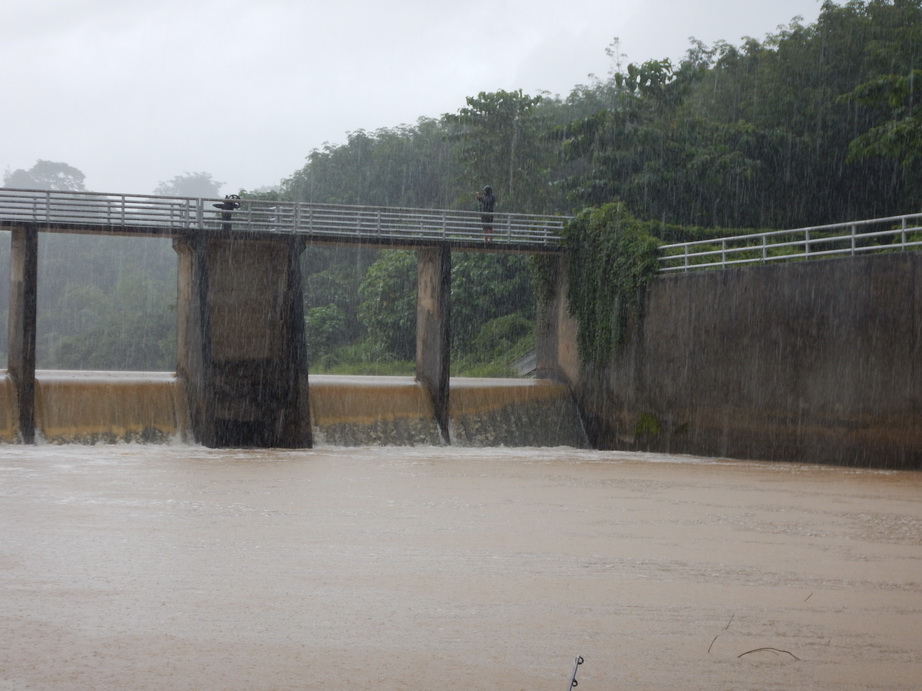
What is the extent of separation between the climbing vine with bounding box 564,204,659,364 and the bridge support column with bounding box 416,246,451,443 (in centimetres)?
304

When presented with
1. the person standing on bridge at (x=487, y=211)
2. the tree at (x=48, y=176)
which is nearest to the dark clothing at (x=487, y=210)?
the person standing on bridge at (x=487, y=211)

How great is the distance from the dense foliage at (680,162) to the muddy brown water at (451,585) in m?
12.1

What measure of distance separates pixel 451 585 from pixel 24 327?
15.1 m

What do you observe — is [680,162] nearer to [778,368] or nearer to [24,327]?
[778,368]

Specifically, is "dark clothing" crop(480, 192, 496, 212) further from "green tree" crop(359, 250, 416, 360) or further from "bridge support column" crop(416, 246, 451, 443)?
"green tree" crop(359, 250, 416, 360)

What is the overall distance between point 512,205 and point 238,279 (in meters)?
21.2

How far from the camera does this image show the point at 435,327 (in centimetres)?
2375

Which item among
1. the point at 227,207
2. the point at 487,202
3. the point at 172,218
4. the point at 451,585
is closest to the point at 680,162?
the point at 487,202

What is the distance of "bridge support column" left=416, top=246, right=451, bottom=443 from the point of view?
2298 cm

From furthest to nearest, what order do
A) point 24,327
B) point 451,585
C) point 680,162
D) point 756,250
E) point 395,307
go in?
point 395,307 < point 680,162 < point 756,250 < point 24,327 < point 451,585

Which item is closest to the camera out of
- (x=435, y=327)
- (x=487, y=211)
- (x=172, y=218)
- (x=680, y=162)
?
(x=172, y=218)

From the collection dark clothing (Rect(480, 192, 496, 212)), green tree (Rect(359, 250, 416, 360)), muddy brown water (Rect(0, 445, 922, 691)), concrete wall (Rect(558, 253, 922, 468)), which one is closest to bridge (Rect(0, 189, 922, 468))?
concrete wall (Rect(558, 253, 922, 468))

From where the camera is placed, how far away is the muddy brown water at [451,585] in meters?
5.67

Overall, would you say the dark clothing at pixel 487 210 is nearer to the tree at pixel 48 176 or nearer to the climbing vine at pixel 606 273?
the climbing vine at pixel 606 273
